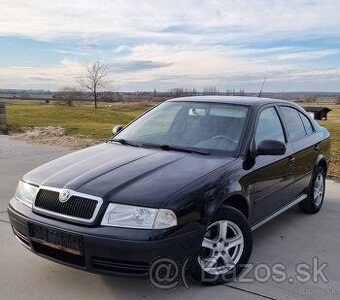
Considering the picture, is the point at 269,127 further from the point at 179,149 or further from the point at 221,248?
the point at 221,248

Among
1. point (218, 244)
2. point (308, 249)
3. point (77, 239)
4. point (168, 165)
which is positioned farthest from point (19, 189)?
point (308, 249)

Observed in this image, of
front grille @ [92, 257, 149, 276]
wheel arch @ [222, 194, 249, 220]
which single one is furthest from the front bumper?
wheel arch @ [222, 194, 249, 220]

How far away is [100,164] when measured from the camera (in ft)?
12.4

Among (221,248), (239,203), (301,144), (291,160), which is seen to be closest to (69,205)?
(221,248)

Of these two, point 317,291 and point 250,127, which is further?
point 250,127

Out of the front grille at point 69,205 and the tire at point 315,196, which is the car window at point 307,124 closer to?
the tire at point 315,196

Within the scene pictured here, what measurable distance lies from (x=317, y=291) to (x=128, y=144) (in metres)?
2.25

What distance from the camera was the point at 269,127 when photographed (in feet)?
15.3

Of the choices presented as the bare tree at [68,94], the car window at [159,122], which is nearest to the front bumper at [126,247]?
the car window at [159,122]

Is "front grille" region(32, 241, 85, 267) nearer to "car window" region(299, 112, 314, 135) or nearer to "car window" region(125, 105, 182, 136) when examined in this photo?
"car window" region(125, 105, 182, 136)

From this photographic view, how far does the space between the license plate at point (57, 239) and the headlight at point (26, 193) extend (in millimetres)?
273

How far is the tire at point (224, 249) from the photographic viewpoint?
11.5 feet

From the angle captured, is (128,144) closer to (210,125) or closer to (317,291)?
(210,125)

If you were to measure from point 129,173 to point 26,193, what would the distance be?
2.96 feet
